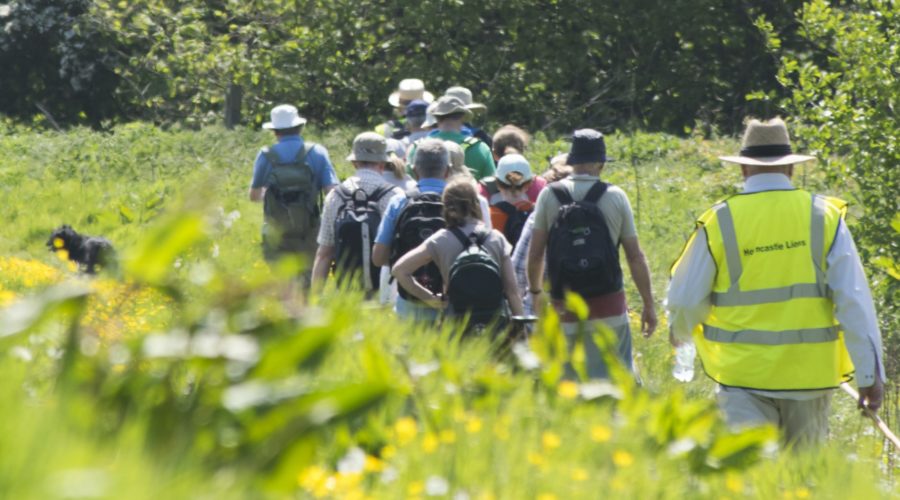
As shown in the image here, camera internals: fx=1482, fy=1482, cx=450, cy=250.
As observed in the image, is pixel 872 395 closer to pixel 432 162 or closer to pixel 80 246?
pixel 432 162

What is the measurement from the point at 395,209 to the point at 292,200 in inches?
79.2

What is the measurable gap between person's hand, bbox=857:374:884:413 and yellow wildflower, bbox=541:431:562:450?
6.41 ft

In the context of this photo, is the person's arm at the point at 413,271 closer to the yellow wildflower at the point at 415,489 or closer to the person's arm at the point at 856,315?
the person's arm at the point at 856,315

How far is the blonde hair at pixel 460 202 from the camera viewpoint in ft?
21.9

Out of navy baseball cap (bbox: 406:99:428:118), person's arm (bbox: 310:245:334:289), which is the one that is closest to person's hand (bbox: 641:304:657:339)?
person's arm (bbox: 310:245:334:289)

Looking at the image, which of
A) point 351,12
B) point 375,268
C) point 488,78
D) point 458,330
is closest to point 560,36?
point 488,78

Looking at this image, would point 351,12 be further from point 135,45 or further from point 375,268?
point 375,268

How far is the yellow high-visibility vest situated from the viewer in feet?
18.1

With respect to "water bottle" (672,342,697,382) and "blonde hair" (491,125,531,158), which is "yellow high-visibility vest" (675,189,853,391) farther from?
"blonde hair" (491,125,531,158)

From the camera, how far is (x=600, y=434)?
12.3 feet

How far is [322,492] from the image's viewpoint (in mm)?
3277

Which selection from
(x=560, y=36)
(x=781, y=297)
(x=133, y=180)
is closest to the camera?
(x=781, y=297)

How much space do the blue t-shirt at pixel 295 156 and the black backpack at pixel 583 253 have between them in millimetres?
2807

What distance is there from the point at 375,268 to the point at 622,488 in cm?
454
